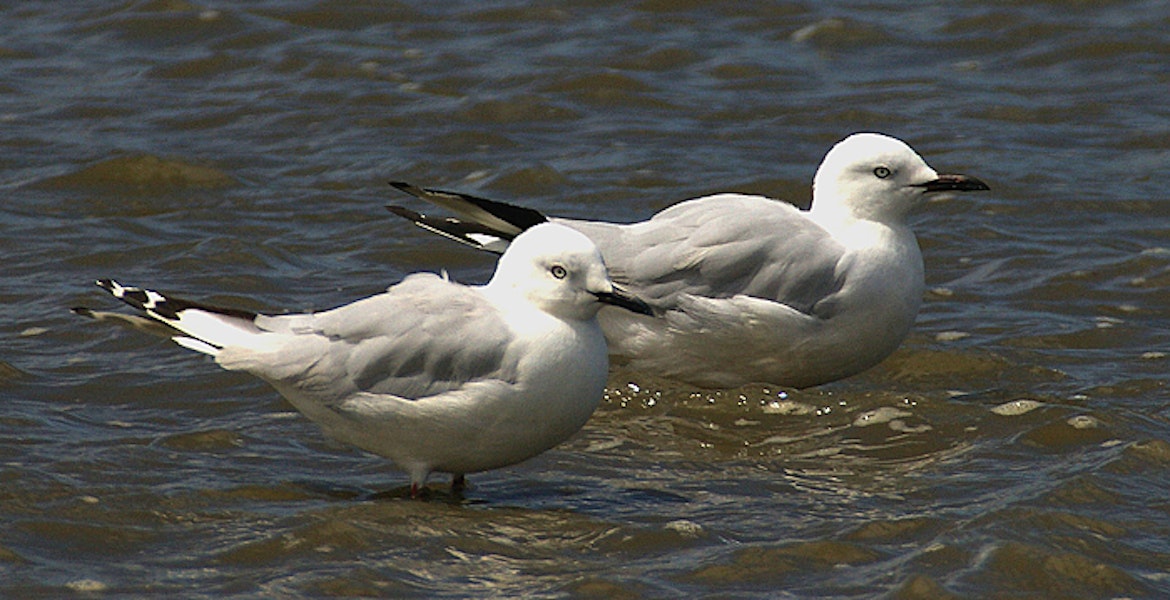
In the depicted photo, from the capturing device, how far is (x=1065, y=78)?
12023 millimetres

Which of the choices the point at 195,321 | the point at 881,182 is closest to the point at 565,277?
the point at 195,321

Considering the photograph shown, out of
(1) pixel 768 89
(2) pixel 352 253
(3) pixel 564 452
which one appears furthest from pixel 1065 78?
(3) pixel 564 452

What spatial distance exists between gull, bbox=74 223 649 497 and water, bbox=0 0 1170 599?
30 centimetres

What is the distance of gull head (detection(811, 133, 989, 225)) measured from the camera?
7.44 meters

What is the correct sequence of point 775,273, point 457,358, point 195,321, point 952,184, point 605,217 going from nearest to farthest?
point 457,358, point 195,321, point 775,273, point 952,184, point 605,217

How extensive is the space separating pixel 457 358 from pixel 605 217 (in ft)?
13.1

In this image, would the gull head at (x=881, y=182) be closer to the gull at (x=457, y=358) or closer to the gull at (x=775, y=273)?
the gull at (x=775, y=273)

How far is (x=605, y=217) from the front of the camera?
32.5ft

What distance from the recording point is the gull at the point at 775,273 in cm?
729

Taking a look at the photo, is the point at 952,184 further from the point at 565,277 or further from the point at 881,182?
the point at 565,277

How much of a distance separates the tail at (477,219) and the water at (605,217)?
849mm

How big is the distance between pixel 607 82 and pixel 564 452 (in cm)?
548

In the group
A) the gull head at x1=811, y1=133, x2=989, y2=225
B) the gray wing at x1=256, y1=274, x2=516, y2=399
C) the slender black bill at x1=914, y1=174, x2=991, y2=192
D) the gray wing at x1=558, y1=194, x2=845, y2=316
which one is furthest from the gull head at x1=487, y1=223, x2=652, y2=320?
the slender black bill at x1=914, y1=174, x2=991, y2=192

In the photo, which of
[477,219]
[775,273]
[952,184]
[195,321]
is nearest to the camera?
[195,321]
